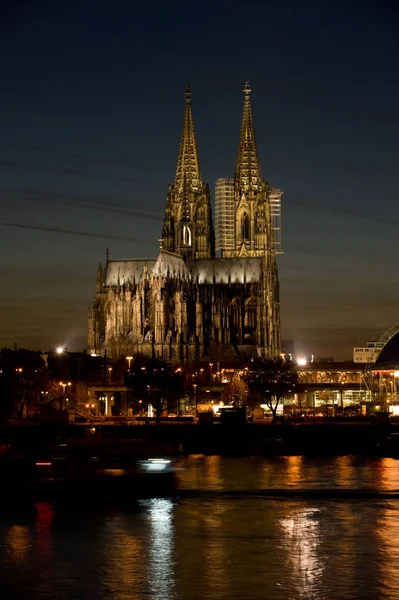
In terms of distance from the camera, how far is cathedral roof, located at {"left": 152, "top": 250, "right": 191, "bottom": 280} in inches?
6516

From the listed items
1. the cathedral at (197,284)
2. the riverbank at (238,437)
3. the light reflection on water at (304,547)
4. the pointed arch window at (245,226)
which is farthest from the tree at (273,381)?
the light reflection on water at (304,547)

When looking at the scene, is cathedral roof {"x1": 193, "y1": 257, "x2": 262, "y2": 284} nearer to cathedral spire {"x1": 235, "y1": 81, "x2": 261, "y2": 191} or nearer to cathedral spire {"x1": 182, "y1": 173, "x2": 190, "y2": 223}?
cathedral spire {"x1": 182, "y1": 173, "x2": 190, "y2": 223}

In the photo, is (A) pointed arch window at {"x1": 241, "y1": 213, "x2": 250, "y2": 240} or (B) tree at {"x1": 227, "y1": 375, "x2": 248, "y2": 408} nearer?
(B) tree at {"x1": 227, "y1": 375, "x2": 248, "y2": 408}

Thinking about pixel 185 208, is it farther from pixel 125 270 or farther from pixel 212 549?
pixel 212 549

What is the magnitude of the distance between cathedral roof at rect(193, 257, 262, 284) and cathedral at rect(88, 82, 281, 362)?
0.15m

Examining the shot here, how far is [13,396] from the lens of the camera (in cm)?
11062

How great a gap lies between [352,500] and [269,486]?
19.4 ft

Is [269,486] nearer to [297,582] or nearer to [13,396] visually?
[297,582]

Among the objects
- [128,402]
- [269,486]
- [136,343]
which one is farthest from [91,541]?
[136,343]

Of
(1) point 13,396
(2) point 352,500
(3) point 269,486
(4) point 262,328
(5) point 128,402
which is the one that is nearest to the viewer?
(2) point 352,500

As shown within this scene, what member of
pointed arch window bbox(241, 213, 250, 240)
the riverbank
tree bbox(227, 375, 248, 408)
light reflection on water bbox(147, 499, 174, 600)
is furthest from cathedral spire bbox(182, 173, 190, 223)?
light reflection on water bbox(147, 499, 174, 600)

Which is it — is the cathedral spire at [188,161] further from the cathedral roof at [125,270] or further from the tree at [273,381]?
the tree at [273,381]

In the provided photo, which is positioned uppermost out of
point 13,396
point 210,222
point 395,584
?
point 210,222

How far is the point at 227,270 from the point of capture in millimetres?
176875
